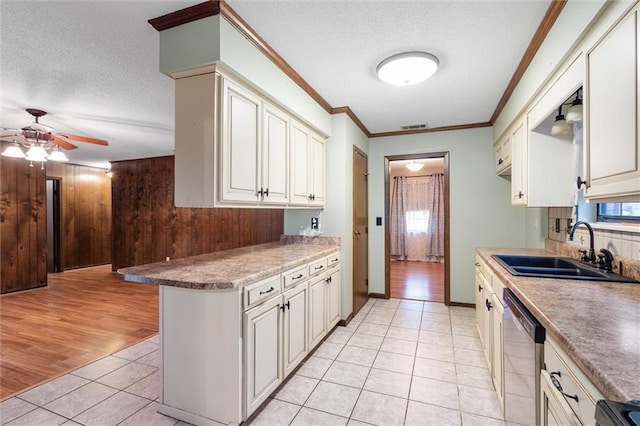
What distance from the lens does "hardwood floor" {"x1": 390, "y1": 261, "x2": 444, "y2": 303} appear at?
14.4 ft

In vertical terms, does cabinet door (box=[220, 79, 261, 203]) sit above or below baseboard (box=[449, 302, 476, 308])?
above

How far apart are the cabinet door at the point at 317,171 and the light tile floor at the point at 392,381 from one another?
1426 millimetres

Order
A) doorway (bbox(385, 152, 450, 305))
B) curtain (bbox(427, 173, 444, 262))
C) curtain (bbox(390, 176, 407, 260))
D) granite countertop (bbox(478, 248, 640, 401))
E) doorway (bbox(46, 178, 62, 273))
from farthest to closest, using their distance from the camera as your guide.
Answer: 1. curtain (bbox(390, 176, 407, 260))
2. curtain (bbox(427, 173, 444, 262))
3. doorway (bbox(385, 152, 450, 305))
4. doorway (bbox(46, 178, 62, 273))
5. granite countertop (bbox(478, 248, 640, 401))

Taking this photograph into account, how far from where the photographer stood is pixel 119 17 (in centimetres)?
177

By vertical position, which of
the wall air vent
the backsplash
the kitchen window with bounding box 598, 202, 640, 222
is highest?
the wall air vent

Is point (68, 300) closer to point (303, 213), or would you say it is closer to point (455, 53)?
point (303, 213)

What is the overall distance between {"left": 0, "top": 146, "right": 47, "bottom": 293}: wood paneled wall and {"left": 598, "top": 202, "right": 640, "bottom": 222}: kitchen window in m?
7.50

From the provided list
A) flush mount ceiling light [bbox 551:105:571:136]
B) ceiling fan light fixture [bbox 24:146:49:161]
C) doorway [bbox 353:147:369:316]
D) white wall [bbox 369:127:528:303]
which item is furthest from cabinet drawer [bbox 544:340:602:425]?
ceiling fan light fixture [bbox 24:146:49:161]

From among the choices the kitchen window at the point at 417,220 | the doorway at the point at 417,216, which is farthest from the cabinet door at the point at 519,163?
the kitchen window at the point at 417,220

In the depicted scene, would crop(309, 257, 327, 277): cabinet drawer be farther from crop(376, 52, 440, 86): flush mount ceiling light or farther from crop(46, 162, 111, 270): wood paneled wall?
crop(46, 162, 111, 270): wood paneled wall

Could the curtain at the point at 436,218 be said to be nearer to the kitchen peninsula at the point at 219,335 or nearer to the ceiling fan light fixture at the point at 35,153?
the kitchen peninsula at the point at 219,335

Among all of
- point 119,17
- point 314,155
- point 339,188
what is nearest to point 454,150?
point 339,188

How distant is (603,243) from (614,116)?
112cm

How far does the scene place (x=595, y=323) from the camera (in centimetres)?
99
